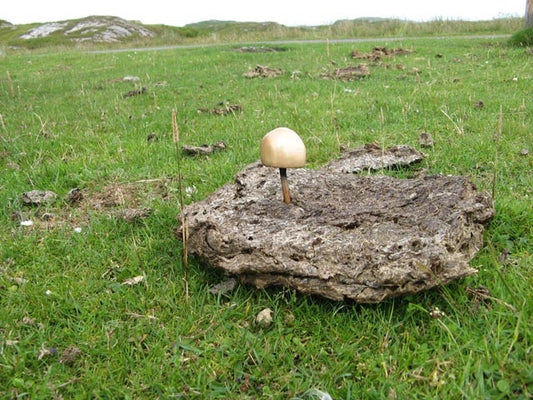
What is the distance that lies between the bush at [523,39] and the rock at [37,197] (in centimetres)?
1372

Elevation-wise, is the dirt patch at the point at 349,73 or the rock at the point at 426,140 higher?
the dirt patch at the point at 349,73

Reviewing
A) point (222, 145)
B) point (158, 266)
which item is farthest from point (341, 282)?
point (222, 145)

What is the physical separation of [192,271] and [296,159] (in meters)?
1.08

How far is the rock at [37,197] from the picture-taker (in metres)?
4.25

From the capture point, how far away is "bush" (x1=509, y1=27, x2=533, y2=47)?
43.3 feet

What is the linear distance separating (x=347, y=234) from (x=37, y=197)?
315cm

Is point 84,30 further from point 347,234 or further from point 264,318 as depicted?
point 264,318

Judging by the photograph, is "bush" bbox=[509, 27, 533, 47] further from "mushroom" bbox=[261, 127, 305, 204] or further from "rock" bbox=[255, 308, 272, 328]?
"rock" bbox=[255, 308, 272, 328]

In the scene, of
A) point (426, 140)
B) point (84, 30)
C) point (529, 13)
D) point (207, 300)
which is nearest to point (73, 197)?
point (207, 300)

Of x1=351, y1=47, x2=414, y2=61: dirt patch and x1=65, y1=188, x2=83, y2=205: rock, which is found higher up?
x1=351, y1=47, x2=414, y2=61: dirt patch

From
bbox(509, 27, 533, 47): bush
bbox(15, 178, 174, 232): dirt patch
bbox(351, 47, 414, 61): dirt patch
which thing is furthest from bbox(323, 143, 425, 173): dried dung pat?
bbox(509, 27, 533, 47): bush

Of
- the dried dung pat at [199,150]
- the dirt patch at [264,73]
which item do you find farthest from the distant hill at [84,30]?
the dried dung pat at [199,150]

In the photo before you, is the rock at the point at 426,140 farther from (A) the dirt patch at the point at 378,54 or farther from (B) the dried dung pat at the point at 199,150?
(A) the dirt patch at the point at 378,54

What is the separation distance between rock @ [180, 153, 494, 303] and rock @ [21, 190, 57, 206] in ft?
6.08
